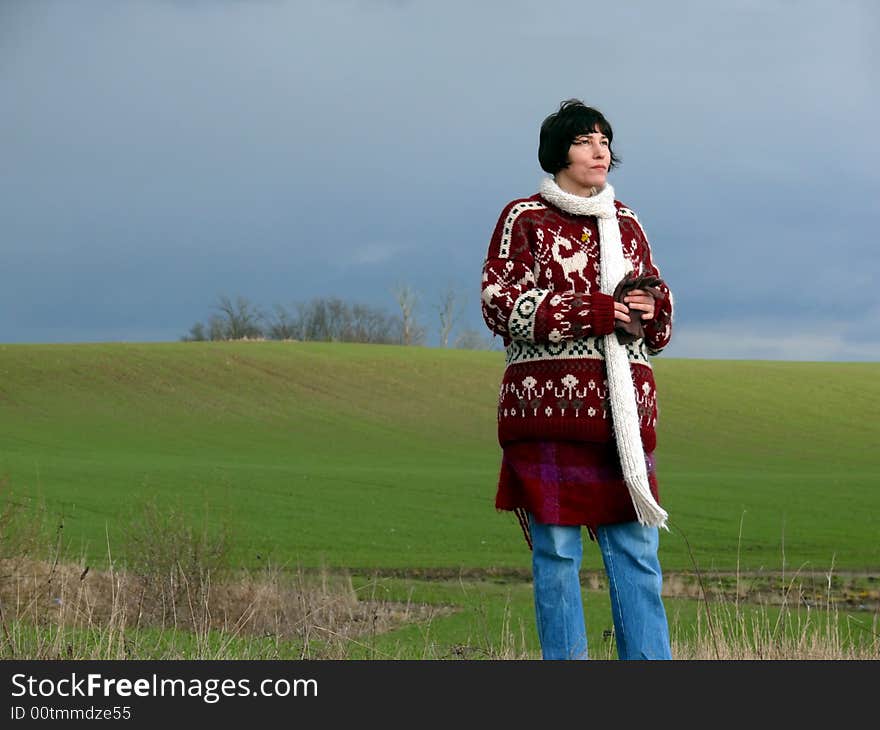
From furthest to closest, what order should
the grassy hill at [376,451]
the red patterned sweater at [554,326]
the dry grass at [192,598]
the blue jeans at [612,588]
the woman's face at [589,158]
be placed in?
the grassy hill at [376,451], the dry grass at [192,598], the woman's face at [589,158], the blue jeans at [612,588], the red patterned sweater at [554,326]

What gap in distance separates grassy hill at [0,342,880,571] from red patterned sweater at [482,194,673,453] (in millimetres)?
5426

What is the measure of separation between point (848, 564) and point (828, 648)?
13.5 m

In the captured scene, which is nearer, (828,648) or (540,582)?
(540,582)

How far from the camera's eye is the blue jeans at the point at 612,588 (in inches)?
167

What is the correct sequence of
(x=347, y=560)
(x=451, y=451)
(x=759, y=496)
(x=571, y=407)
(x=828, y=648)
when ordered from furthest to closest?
1. (x=451, y=451)
2. (x=759, y=496)
3. (x=347, y=560)
4. (x=828, y=648)
5. (x=571, y=407)

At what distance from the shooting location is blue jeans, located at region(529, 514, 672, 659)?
4234 mm

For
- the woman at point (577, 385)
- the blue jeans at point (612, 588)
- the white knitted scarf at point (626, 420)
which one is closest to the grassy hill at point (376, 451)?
the blue jeans at point (612, 588)

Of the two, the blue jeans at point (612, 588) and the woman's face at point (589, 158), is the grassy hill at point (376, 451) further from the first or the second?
Result: the woman's face at point (589, 158)

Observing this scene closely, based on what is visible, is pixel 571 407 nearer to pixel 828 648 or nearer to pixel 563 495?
pixel 563 495

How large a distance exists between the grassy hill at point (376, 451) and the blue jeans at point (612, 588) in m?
5.16

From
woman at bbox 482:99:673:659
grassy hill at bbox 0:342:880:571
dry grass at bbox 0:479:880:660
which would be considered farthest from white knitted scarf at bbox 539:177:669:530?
grassy hill at bbox 0:342:880:571

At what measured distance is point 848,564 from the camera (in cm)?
1789

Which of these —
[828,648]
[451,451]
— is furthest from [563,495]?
[451,451]

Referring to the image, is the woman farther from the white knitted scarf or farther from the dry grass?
the dry grass
